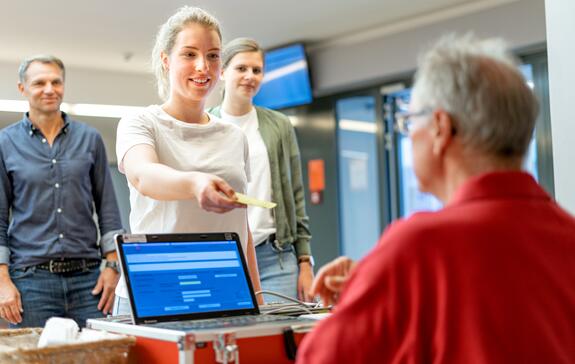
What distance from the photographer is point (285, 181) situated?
2.98 metres

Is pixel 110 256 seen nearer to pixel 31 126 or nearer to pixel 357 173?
pixel 31 126

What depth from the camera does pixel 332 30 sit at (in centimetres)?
692

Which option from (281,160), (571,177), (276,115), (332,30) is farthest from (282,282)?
(332,30)

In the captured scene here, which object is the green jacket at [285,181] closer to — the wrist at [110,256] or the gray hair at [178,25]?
the wrist at [110,256]

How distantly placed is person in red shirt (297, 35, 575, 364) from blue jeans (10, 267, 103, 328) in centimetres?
203

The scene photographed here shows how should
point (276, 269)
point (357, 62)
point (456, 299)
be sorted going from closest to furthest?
point (456, 299), point (276, 269), point (357, 62)

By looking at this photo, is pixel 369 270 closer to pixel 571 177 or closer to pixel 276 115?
pixel 571 177

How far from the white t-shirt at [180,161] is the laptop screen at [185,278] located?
0.55 ft

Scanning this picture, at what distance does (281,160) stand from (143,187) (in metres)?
1.26

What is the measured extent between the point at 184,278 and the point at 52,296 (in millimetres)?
1441

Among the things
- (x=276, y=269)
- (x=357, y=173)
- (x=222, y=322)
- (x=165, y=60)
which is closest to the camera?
(x=222, y=322)

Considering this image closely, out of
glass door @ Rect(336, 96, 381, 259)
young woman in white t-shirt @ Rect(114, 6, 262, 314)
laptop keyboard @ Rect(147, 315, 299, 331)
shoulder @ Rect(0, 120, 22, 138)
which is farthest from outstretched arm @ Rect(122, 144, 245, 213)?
glass door @ Rect(336, 96, 381, 259)

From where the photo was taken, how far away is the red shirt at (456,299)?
1.05 metres

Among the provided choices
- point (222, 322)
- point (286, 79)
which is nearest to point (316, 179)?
point (286, 79)
